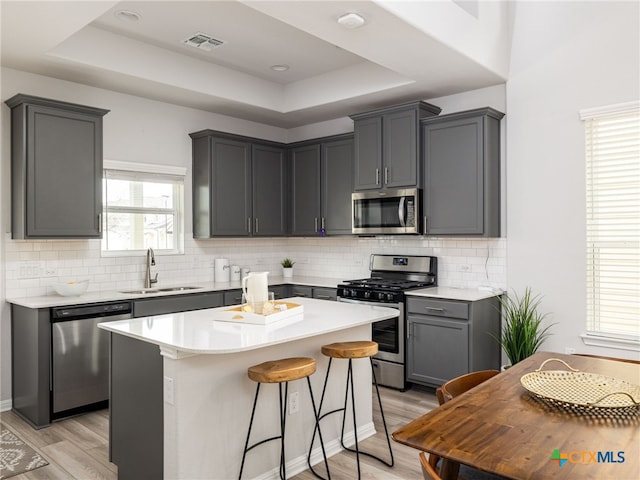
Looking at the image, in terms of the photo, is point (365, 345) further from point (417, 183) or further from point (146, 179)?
point (146, 179)

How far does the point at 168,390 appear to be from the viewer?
2.47m

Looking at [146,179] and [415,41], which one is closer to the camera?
[415,41]

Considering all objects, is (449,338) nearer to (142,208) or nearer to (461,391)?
(461,391)

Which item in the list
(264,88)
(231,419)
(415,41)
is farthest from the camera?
(264,88)

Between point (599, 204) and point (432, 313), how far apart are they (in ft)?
5.28

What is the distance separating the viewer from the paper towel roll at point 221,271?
5.58 m

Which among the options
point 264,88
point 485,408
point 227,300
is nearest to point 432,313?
point 227,300

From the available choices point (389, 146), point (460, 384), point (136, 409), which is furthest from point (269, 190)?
point (460, 384)

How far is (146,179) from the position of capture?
201 inches

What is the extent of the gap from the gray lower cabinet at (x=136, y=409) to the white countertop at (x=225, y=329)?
0.38ft

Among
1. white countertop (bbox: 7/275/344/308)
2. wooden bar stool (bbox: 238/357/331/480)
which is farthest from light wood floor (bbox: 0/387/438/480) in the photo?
white countertop (bbox: 7/275/344/308)

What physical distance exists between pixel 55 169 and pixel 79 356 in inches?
59.9

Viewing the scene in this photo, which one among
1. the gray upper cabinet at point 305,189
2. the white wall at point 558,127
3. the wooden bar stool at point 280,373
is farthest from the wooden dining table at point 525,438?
the gray upper cabinet at point 305,189

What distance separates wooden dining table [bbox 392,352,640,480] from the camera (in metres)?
1.34
